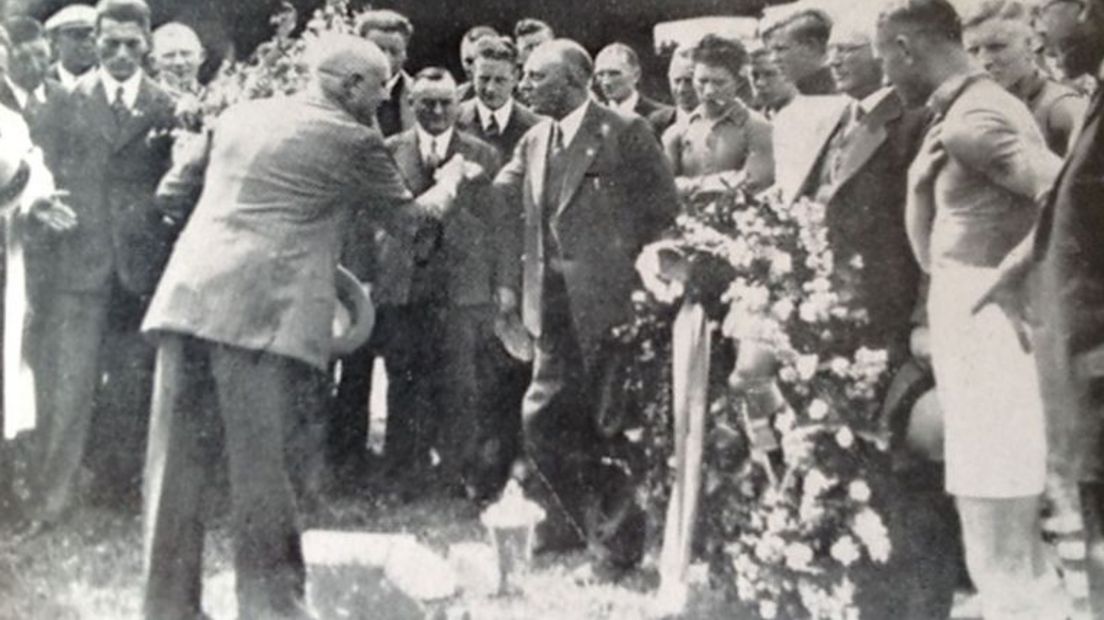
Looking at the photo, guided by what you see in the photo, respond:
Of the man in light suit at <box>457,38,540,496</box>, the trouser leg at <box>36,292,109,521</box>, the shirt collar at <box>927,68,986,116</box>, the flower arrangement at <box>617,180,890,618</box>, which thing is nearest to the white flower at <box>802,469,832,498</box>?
the flower arrangement at <box>617,180,890,618</box>

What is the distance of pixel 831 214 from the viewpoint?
3928 millimetres

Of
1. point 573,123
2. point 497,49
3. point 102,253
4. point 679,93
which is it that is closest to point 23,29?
point 102,253

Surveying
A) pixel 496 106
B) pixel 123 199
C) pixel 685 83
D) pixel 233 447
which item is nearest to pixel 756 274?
pixel 685 83

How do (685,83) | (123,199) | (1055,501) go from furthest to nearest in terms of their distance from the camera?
(123,199) < (685,83) < (1055,501)

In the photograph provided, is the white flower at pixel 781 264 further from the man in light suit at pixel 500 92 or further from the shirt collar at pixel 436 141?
the shirt collar at pixel 436 141

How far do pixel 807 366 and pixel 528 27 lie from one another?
1.37 metres

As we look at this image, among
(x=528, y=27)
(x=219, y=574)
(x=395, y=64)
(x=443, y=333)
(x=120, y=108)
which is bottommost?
(x=219, y=574)

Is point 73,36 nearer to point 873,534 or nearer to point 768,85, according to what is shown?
point 768,85

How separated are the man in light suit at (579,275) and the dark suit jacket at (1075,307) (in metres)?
1.11

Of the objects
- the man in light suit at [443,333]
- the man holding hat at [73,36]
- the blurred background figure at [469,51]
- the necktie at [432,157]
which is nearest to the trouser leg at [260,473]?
the man in light suit at [443,333]

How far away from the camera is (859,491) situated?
3.88m

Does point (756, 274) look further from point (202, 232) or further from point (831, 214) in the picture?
point (202, 232)

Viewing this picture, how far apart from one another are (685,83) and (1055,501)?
5.41ft

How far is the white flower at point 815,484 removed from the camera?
3.89 m
